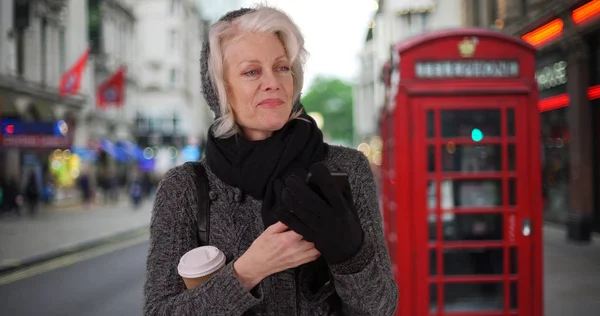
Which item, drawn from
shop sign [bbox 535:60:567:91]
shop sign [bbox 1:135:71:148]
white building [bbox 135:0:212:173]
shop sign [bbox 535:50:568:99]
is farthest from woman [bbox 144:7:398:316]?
white building [bbox 135:0:212:173]

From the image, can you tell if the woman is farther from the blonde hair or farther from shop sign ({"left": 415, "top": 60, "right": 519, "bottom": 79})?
shop sign ({"left": 415, "top": 60, "right": 519, "bottom": 79})

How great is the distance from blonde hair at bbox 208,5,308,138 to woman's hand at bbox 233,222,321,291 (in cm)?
42

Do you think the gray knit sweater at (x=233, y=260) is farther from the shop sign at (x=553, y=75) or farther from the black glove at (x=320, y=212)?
the shop sign at (x=553, y=75)

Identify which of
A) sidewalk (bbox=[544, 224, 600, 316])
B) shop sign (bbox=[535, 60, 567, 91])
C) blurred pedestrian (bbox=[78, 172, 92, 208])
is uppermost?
shop sign (bbox=[535, 60, 567, 91])

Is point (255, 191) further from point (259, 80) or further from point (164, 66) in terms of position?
point (164, 66)

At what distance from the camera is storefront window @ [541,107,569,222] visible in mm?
12945

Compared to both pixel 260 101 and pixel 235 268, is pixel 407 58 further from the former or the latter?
pixel 235 268

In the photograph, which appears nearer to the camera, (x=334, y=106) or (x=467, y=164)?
(x=467, y=164)

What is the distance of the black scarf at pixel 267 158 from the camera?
1.67 metres

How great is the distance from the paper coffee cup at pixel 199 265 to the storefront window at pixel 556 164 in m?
12.3

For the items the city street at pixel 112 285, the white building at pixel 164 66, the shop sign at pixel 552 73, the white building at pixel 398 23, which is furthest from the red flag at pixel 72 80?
the white building at pixel 164 66

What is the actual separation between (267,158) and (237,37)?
35 centimetres

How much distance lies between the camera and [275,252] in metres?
1.48

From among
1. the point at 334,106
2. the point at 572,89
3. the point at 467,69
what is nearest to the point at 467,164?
the point at 467,69
